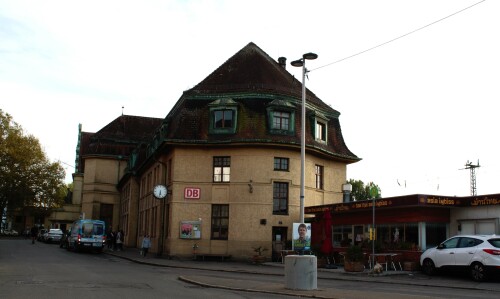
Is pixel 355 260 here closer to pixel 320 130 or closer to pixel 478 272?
pixel 478 272

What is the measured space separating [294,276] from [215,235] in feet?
56.9

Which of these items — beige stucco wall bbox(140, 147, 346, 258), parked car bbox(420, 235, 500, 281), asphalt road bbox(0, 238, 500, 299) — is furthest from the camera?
beige stucco wall bbox(140, 147, 346, 258)

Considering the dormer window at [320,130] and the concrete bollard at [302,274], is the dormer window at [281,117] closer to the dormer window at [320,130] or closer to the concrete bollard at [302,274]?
the dormer window at [320,130]

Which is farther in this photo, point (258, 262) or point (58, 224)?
point (58, 224)

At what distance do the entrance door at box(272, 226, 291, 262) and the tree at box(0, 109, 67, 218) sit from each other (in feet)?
148

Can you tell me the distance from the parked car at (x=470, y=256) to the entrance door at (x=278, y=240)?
10934 mm

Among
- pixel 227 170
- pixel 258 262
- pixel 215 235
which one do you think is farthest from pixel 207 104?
pixel 258 262

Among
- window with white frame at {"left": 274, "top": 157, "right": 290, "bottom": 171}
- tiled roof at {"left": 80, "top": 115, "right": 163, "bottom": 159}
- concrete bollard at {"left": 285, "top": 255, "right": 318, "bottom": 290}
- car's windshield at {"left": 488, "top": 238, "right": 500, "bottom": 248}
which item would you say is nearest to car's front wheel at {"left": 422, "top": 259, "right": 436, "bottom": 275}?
car's windshield at {"left": 488, "top": 238, "right": 500, "bottom": 248}

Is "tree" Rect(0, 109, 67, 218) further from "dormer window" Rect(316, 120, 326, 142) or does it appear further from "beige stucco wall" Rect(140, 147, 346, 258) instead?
"dormer window" Rect(316, 120, 326, 142)

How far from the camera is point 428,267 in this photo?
70.6 ft

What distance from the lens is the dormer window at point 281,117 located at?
32.1m

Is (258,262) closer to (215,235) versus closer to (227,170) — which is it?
(215,235)

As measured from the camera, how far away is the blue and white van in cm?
3781

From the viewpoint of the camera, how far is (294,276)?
49.2 ft
